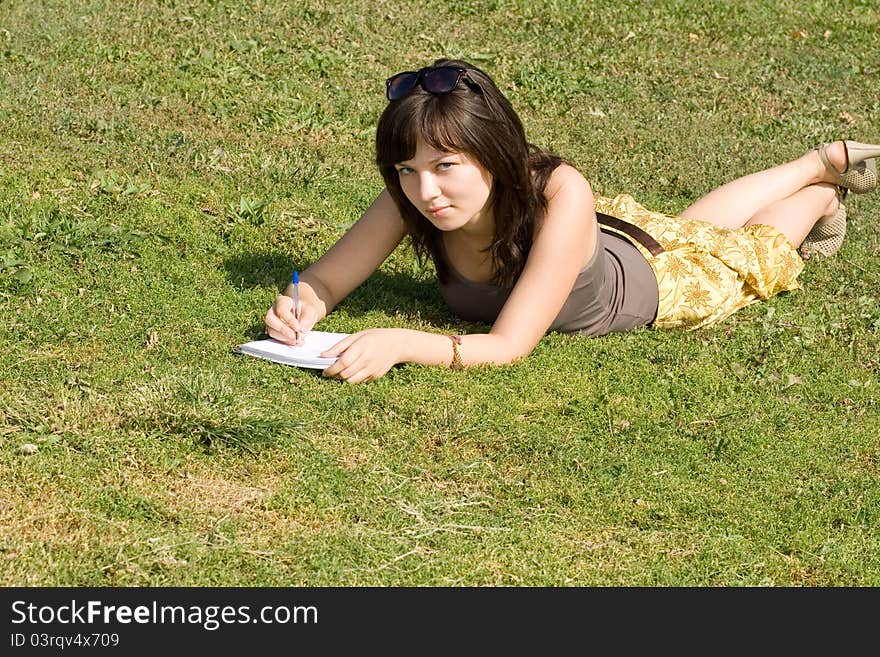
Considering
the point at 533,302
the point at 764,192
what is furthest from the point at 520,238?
the point at 764,192

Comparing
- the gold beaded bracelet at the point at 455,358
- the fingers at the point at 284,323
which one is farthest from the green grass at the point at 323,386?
the fingers at the point at 284,323

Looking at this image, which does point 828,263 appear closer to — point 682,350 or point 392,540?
point 682,350

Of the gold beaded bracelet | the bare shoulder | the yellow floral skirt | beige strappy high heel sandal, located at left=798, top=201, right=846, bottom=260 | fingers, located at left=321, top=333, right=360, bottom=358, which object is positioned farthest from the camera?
beige strappy high heel sandal, located at left=798, top=201, right=846, bottom=260

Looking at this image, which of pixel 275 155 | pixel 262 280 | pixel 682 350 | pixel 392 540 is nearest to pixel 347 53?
pixel 275 155

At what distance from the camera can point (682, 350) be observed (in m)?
5.18

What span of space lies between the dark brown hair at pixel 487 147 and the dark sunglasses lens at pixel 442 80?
0.03m

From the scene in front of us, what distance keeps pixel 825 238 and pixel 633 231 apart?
141cm

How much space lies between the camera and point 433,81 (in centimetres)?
436

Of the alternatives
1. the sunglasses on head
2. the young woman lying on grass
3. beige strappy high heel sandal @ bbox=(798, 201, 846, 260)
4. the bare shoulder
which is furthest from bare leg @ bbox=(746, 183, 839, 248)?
the sunglasses on head

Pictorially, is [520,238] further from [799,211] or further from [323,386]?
[799,211]

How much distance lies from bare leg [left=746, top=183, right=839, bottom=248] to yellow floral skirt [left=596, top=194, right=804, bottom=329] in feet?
0.39

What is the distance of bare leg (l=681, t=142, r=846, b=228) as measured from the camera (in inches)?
243

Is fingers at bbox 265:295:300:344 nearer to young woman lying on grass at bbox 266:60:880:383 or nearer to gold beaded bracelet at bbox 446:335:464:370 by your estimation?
young woman lying on grass at bbox 266:60:880:383

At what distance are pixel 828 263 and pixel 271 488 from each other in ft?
12.2
